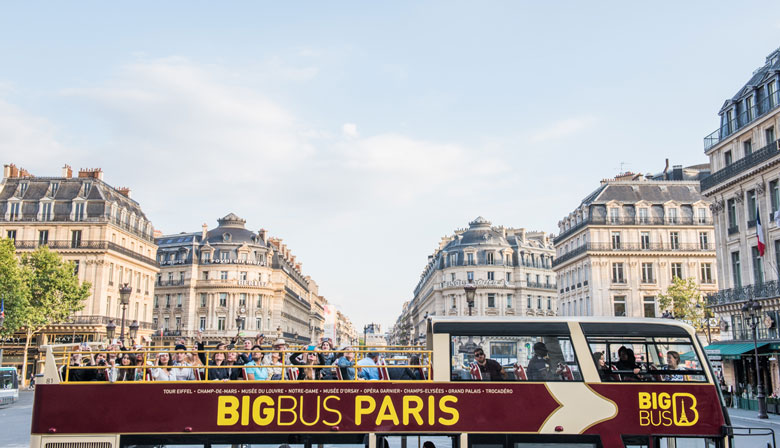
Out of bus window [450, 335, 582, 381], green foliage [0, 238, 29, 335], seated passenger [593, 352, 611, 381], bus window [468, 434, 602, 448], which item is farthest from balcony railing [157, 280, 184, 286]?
seated passenger [593, 352, 611, 381]

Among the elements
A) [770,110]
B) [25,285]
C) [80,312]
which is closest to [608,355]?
[770,110]

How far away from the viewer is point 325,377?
9047mm

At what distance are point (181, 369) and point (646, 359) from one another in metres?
6.71

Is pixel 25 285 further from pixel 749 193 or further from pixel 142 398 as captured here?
pixel 749 193

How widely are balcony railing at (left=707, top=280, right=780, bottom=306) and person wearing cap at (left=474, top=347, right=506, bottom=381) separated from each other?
2984 cm

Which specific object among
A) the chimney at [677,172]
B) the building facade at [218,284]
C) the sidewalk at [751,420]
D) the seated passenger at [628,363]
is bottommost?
the sidewalk at [751,420]

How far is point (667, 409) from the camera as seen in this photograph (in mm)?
8844

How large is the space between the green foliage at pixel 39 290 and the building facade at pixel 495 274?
4837cm

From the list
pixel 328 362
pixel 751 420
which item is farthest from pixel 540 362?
pixel 751 420

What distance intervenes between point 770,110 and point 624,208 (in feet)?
92.0

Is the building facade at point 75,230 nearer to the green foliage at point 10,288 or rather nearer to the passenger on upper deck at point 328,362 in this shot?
the green foliage at point 10,288

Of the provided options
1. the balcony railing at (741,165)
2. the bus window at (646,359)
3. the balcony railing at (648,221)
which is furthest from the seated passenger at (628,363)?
the balcony railing at (648,221)

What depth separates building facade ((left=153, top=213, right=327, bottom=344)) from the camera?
271 ft

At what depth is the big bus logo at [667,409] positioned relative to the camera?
881 cm
